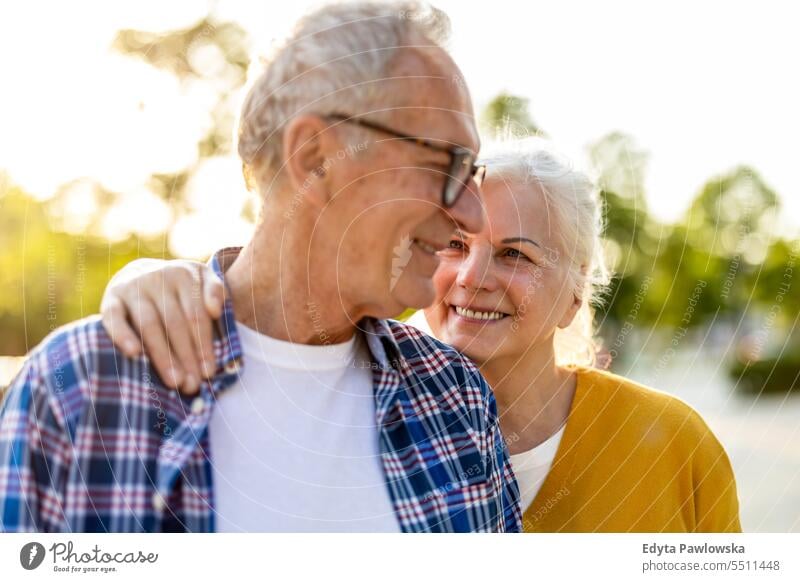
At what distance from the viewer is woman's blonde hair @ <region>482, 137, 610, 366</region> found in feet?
5.58

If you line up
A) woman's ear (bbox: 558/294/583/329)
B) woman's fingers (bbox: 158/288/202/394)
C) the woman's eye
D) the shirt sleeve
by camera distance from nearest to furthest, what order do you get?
1. the shirt sleeve
2. woman's fingers (bbox: 158/288/202/394)
3. the woman's eye
4. woman's ear (bbox: 558/294/583/329)

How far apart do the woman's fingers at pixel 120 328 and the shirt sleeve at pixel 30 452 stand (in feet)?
0.33

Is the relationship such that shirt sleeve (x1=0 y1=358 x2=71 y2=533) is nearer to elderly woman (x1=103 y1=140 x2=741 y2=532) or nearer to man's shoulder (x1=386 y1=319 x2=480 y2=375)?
man's shoulder (x1=386 y1=319 x2=480 y2=375)

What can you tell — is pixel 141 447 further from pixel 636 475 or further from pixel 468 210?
pixel 636 475

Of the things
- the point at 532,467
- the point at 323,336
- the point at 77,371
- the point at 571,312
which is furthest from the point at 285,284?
the point at 571,312

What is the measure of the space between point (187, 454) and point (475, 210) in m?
0.55

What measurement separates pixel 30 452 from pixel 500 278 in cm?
95

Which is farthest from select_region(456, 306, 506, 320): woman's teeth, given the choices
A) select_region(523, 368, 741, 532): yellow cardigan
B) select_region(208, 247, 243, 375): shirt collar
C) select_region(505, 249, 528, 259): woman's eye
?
select_region(208, 247, 243, 375): shirt collar

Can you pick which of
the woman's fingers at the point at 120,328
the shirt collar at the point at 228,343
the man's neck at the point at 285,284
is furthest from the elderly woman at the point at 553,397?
the woman's fingers at the point at 120,328

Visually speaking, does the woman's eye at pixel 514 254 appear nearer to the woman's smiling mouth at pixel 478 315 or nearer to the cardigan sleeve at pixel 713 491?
the woman's smiling mouth at pixel 478 315

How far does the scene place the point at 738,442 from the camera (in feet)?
24.6

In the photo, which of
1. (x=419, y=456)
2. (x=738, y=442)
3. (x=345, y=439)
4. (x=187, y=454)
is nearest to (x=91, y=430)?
(x=187, y=454)

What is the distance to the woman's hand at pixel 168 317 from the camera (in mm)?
1085

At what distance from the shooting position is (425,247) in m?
1.29
